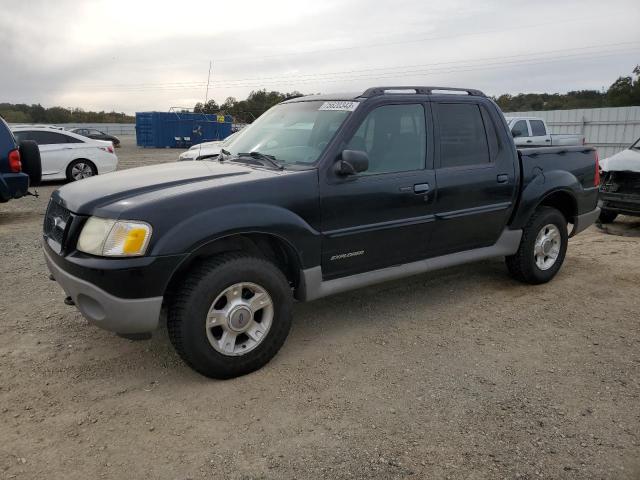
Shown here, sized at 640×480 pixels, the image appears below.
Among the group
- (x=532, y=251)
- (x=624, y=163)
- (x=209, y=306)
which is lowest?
(x=532, y=251)

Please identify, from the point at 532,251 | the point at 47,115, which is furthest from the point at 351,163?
the point at 47,115

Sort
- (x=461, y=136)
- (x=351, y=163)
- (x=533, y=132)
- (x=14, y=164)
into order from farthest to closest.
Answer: (x=533, y=132) → (x=14, y=164) → (x=461, y=136) → (x=351, y=163)

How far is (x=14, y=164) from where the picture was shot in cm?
807

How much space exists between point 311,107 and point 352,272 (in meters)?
1.42

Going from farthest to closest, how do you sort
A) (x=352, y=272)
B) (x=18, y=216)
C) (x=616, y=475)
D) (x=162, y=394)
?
(x=18, y=216) < (x=352, y=272) < (x=162, y=394) < (x=616, y=475)

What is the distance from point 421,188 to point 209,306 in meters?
1.95

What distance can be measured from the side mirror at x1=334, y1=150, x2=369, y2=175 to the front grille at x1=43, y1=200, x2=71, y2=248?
1.81 metres

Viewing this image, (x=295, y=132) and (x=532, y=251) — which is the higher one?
(x=295, y=132)

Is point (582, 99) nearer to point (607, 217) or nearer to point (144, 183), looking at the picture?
point (607, 217)

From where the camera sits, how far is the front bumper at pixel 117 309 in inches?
122

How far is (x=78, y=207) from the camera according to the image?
10.9 feet

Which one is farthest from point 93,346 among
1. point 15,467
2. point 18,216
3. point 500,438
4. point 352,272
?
point 18,216

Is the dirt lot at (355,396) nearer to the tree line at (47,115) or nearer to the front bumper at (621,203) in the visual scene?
the front bumper at (621,203)

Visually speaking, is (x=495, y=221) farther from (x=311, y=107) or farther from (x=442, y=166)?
(x=311, y=107)
